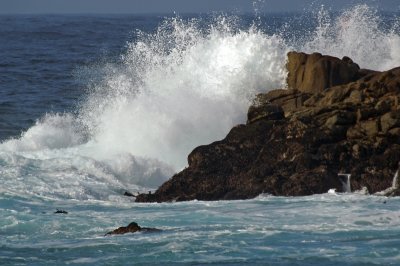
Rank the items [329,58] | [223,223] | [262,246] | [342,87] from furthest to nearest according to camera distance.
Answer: [329,58], [342,87], [223,223], [262,246]

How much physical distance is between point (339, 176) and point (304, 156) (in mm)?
746

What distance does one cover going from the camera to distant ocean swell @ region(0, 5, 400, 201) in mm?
24875

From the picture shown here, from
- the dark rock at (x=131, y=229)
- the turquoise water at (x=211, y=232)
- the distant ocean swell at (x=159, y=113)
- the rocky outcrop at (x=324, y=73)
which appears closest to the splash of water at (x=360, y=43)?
the distant ocean swell at (x=159, y=113)

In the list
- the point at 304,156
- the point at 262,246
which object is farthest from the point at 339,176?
the point at 262,246

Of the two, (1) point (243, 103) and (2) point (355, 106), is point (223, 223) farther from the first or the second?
(1) point (243, 103)

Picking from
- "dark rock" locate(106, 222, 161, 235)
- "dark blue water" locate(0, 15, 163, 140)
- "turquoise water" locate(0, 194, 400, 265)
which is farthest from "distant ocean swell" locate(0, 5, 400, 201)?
"dark rock" locate(106, 222, 161, 235)

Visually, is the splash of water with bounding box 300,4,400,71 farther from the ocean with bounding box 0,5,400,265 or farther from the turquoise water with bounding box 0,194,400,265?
the turquoise water with bounding box 0,194,400,265

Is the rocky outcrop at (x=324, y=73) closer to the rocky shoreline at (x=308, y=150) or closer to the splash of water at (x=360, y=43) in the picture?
the rocky shoreline at (x=308, y=150)

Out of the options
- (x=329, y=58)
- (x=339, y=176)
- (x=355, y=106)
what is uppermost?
(x=329, y=58)

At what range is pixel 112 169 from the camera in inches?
997

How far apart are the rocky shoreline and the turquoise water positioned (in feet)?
1.48

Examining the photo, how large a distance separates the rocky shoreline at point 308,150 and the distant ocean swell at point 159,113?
2022mm

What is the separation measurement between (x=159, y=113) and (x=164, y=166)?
7.59 ft

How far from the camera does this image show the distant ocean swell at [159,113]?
2488 cm
